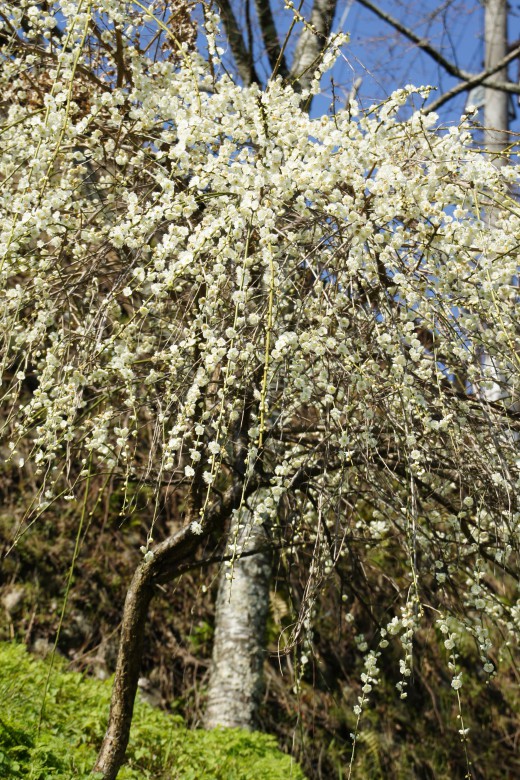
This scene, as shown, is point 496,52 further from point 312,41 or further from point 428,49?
point 312,41

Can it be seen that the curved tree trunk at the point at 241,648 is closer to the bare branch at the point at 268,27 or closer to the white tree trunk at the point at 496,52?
the bare branch at the point at 268,27

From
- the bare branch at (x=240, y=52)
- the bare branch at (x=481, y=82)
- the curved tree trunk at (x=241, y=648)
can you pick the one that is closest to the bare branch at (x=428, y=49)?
the bare branch at (x=481, y=82)

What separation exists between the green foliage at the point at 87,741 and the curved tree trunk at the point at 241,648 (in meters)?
0.46

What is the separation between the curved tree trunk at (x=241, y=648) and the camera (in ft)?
13.1

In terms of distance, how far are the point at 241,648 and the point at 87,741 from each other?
1402 millimetres

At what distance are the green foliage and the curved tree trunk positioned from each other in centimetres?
46

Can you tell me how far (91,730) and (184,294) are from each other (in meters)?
1.74

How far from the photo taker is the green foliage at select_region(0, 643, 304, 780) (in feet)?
8.09

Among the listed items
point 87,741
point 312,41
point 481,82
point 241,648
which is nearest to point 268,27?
point 312,41

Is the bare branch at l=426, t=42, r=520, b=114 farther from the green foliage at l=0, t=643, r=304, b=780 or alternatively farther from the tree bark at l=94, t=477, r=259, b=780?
the green foliage at l=0, t=643, r=304, b=780

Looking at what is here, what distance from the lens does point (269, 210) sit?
2045 mm

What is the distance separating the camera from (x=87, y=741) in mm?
2852

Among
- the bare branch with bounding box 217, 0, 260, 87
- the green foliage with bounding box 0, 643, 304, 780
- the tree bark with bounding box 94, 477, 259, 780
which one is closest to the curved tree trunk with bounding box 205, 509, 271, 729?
the green foliage with bounding box 0, 643, 304, 780

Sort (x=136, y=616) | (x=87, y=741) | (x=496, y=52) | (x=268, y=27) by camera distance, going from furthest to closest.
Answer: (x=496, y=52)
(x=268, y=27)
(x=87, y=741)
(x=136, y=616)
